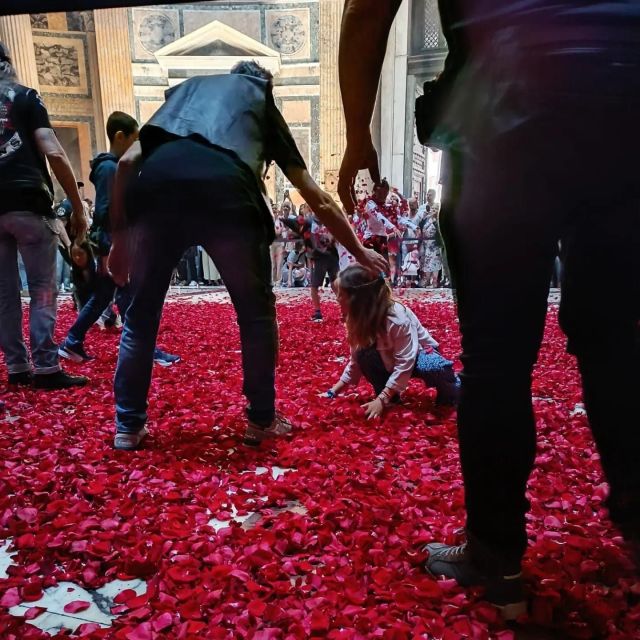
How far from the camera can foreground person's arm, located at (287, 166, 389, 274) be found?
1.86 metres

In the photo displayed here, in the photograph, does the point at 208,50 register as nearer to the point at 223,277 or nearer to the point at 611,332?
the point at 223,277

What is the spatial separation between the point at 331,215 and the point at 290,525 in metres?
1.02

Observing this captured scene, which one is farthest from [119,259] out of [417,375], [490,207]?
[490,207]

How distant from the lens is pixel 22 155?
2609 mm

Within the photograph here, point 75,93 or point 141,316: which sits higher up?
point 75,93

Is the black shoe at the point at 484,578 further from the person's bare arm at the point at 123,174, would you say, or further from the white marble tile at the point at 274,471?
the person's bare arm at the point at 123,174

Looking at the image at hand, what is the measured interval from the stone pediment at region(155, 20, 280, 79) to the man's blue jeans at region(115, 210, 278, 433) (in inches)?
495

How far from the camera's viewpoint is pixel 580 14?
0.77 m

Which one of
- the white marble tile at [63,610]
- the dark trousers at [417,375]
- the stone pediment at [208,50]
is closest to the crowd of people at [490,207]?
the dark trousers at [417,375]

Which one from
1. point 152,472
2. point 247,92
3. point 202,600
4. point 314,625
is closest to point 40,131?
point 247,92

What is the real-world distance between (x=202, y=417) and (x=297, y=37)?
14.5 metres

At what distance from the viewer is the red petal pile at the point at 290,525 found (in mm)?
1084

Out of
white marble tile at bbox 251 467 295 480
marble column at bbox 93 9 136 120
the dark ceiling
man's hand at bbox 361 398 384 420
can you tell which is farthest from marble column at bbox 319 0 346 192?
the dark ceiling

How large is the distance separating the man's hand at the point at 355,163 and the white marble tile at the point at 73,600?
107 centimetres
